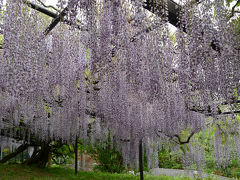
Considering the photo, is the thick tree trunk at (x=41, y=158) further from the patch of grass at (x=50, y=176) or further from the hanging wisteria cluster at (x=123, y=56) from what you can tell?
the hanging wisteria cluster at (x=123, y=56)

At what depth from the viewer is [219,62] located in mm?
3428

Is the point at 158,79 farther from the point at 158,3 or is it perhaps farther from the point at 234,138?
the point at 234,138

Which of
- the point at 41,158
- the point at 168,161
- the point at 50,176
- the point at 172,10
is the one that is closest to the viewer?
the point at 172,10

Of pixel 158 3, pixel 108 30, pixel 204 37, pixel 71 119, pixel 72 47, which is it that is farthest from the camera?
pixel 71 119

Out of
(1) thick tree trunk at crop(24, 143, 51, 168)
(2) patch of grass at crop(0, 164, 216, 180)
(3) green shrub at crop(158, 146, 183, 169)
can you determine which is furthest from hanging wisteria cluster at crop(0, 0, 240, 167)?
(3) green shrub at crop(158, 146, 183, 169)

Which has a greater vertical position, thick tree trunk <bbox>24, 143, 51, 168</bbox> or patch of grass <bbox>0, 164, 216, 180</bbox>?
thick tree trunk <bbox>24, 143, 51, 168</bbox>

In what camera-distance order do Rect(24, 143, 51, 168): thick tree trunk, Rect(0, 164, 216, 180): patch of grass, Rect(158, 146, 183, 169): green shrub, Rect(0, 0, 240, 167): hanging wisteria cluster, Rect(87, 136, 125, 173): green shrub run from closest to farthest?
Rect(0, 0, 240, 167): hanging wisteria cluster → Rect(0, 164, 216, 180): patch of grass → Rect(87, 136, 125, 173): green shrub → Rect(24, 143, 51, 168): thick tree trunk → Rect(158, 146, 183, 169): green shrub

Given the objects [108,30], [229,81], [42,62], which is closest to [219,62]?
[229,81]

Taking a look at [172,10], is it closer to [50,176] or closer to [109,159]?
[50,176]

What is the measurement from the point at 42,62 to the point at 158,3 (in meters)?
3.12

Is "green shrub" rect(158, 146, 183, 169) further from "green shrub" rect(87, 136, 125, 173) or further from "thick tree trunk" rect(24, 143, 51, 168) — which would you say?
"thick tree trunk" rect(24, 143, 51, 168)

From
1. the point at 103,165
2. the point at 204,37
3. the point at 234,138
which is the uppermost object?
the point at 204,37

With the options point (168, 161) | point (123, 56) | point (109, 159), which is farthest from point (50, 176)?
point (168, 161)

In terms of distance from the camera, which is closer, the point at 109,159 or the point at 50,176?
the point at 50,176
